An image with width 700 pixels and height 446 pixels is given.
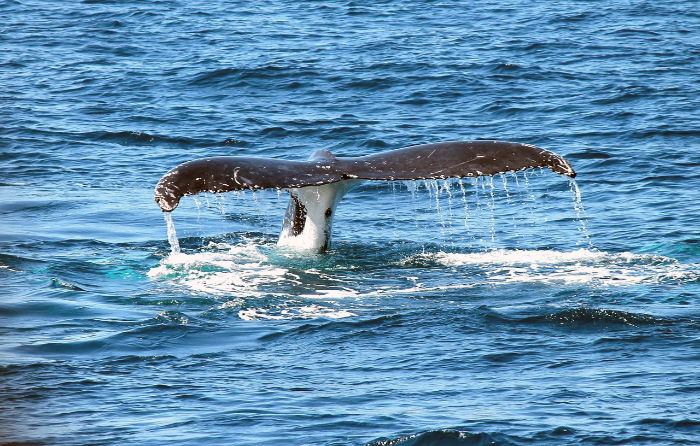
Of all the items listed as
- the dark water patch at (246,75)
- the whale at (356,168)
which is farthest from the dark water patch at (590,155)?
Answer: the whale at (356,168)

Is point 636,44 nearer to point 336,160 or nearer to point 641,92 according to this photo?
point 641,92

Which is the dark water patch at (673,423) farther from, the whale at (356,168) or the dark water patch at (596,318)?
the whale at (356,168)

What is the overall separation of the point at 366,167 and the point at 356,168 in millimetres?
84

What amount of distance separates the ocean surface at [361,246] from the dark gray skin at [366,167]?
2.85ft

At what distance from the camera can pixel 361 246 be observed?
494 inches

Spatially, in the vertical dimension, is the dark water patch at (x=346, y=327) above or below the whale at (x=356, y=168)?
below

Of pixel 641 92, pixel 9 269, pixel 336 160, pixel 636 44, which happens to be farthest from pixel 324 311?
pixel 636 44

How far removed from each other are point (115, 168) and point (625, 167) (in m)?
7.25

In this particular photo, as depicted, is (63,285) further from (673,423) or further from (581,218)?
(581,218)

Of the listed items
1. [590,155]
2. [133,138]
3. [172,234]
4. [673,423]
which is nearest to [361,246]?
[172,234]

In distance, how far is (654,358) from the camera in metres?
8.38

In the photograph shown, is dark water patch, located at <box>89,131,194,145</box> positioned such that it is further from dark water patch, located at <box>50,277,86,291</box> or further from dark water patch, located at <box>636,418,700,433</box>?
dark water patch, located at <box>636,418,700,433</box>

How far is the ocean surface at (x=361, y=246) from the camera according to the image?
7.59m

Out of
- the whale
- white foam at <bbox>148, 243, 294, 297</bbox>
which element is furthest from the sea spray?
the whale
